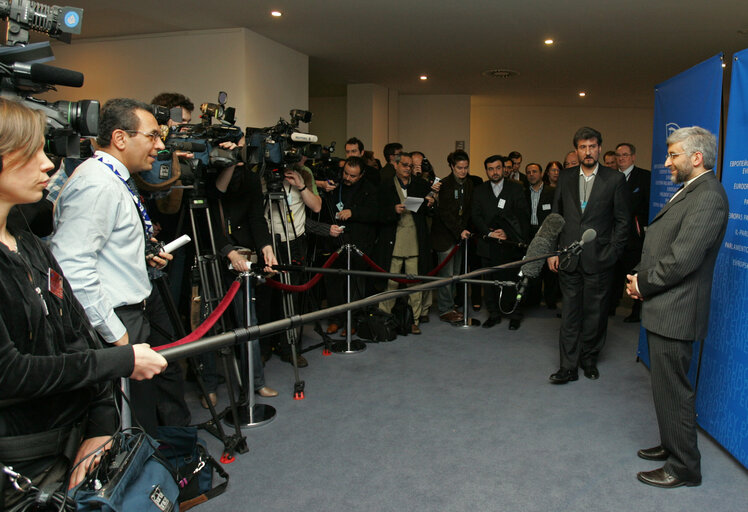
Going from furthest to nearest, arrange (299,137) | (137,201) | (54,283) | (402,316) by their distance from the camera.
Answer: (402,316) → (299,137) → (137,201) → (54,283)

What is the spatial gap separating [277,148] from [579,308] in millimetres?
2414

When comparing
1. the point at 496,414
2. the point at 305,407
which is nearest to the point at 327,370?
the point at 305,407

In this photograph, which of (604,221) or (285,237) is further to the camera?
(285,237)

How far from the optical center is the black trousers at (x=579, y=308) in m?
3.83

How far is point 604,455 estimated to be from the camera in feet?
9.37

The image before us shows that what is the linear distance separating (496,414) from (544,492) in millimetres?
870

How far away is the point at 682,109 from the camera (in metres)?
3.71

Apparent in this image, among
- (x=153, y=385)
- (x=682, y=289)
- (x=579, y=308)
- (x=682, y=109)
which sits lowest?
(x=153, y=385)

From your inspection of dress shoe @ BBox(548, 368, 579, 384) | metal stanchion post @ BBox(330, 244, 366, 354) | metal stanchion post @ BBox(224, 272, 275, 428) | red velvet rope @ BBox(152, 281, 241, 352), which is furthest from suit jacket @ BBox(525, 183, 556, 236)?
red velvet rope @ BBox(152, 281, 241, 352)

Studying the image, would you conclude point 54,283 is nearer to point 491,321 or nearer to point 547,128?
point 491,321

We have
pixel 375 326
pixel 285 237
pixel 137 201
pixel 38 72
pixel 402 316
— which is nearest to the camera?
pixel 38 72

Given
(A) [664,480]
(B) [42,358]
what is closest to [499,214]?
(A) [664,480]

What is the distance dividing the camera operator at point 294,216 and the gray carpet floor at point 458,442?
2.56ft

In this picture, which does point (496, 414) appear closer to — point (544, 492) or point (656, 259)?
point (544, 492)
